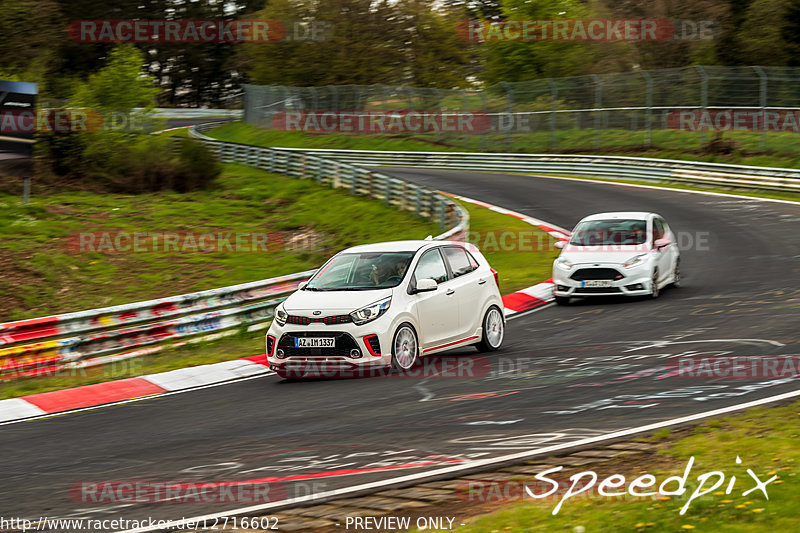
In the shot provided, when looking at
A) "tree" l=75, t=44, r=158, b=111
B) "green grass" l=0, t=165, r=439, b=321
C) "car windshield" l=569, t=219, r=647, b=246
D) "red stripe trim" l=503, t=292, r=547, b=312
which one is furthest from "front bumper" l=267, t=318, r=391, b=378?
"tree" l=75, t=44, r=158, b=111

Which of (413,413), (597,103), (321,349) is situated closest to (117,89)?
(597,103)

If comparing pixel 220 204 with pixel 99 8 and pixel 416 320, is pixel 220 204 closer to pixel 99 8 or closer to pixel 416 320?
pixel 416 320

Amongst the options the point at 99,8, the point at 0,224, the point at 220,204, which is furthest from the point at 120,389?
the point at 99,8

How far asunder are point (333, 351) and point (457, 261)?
258 cm

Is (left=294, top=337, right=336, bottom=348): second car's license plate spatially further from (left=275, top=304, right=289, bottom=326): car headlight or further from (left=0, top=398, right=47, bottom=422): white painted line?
(left=0, top=398, right=47, bottom=422): white painted line

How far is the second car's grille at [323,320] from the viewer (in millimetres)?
11328

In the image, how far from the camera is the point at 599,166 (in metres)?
39.9

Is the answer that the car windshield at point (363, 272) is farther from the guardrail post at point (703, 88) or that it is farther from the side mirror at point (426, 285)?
the guardrail post at point (703, 88)

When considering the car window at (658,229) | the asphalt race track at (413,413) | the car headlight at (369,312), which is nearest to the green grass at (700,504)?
the asphalt race track at (413,413)

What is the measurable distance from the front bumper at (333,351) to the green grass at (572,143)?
2618cm

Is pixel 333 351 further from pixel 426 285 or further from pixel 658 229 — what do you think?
pixel 658 229

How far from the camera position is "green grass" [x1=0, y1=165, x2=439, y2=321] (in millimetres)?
21672

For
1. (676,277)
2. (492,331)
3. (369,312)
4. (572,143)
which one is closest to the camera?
(369,312)

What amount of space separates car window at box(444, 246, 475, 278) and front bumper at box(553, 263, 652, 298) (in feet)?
13.7
